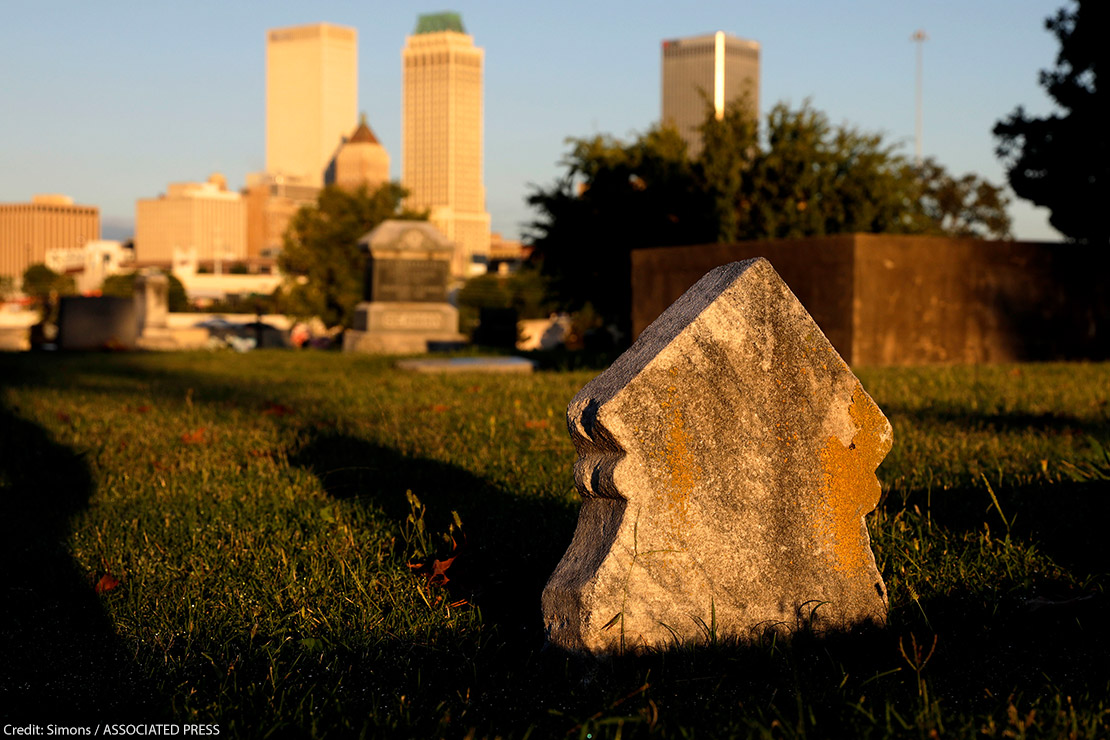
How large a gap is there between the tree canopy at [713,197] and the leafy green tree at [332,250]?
19587 millimetres

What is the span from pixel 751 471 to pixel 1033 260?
413 inches

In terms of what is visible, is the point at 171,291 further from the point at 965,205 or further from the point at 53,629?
the point at 53,629

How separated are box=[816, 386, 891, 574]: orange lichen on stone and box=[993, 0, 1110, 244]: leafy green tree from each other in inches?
1001

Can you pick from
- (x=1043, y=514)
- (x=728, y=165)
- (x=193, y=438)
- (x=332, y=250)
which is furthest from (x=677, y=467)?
(x=332, y=250)

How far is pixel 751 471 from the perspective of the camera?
7.70ft

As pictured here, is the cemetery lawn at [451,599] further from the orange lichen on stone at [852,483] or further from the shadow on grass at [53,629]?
the orange lichen on stone at [852,483]

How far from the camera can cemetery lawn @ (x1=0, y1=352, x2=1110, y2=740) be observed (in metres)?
2.12

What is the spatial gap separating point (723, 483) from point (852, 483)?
1.21 ft

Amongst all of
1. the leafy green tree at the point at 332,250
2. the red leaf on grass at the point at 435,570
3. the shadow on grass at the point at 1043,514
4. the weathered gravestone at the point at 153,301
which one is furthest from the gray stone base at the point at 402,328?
the leafy green tree at the point at 332,250

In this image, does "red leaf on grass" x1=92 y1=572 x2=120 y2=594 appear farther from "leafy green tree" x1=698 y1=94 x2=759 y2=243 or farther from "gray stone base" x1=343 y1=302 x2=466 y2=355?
"leafy green tree" x1=698 y1=94 x2=759 y2=243

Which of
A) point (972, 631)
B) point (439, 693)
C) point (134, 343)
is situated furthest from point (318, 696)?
point (134, 343)

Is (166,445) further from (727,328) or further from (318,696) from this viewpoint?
(727,328)

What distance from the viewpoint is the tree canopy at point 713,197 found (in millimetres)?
21906

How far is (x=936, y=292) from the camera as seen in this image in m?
10.9
